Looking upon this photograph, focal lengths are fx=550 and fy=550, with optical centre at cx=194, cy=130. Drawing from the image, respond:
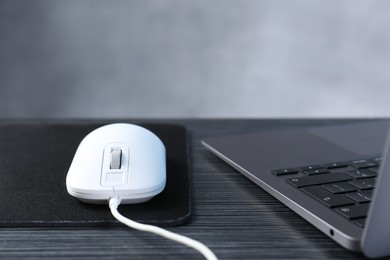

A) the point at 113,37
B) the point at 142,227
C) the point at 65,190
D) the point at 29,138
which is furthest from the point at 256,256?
the point at 113,37

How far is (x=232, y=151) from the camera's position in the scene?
62cm

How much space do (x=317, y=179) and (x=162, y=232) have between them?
165mm

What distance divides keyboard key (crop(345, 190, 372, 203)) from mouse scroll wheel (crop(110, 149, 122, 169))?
0.20 metres

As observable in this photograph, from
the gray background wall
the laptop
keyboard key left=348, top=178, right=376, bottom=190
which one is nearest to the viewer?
the laptop

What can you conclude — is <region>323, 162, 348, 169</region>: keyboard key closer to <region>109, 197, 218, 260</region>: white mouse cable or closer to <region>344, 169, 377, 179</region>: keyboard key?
<region>344, 169, 377, 179</region>: keyboard key

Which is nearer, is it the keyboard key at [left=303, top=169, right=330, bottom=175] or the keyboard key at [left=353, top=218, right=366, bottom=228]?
the keyboard key at [left=353, top=218, right=366, bottom=228]

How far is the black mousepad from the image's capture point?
457 millimetres

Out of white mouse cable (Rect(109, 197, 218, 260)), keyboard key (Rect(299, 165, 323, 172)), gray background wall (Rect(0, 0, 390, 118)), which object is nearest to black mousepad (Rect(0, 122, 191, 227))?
white mouse cable (Rect(109, 197, 218, 260))

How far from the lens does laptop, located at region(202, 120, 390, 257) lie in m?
0.37

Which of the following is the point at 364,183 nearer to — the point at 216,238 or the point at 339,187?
the point at 339,187

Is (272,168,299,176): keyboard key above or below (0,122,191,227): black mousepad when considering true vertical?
above

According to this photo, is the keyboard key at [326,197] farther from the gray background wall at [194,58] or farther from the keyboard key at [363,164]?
the gray background wall at [194,58]

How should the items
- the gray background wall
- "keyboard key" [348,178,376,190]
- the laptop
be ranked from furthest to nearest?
the gray background wall < "keyboard key" [348,178,376,190] < the laptop

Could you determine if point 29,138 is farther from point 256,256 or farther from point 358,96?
point 358,96
